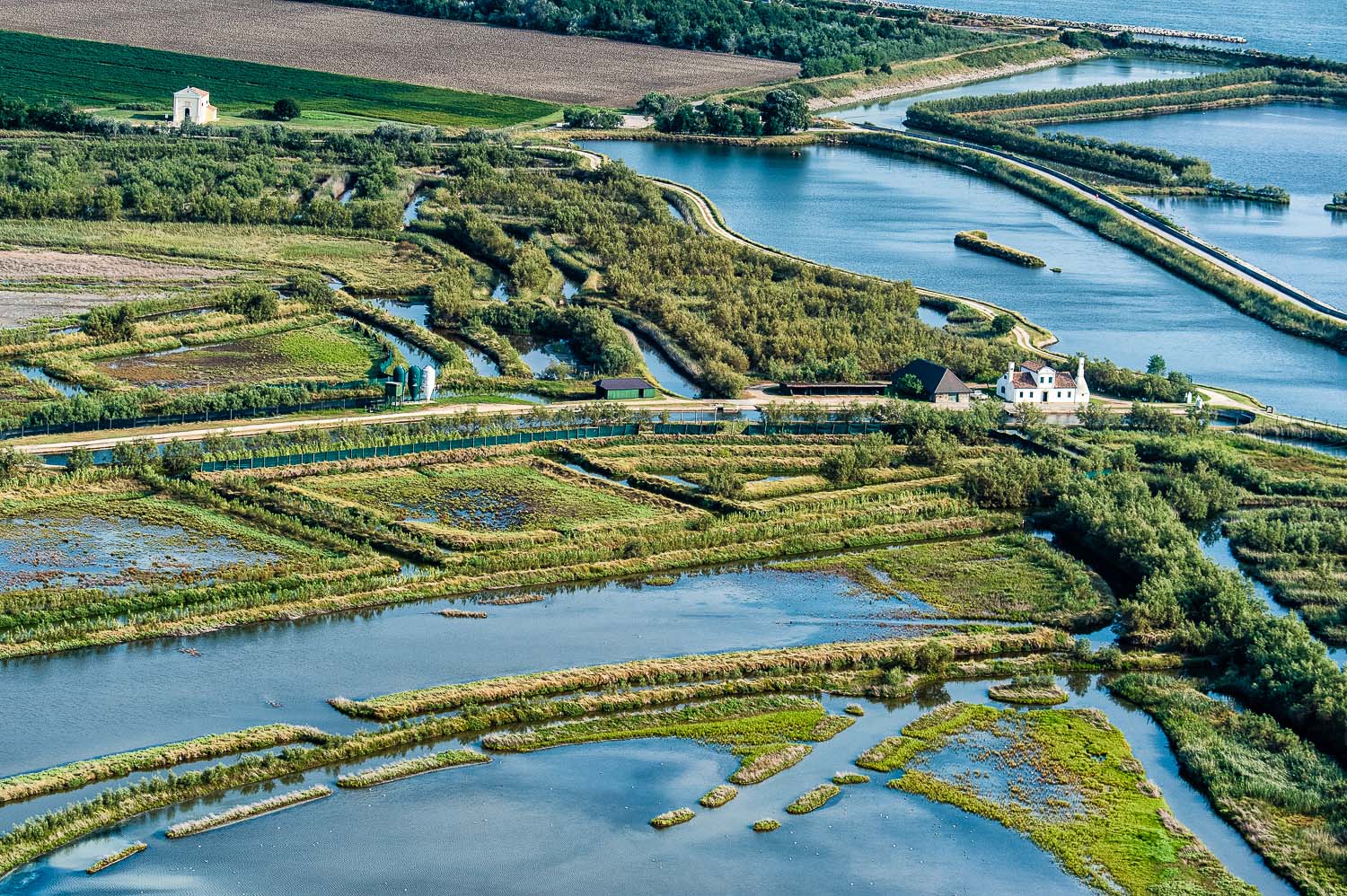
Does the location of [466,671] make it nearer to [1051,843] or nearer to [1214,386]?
[1051,843]

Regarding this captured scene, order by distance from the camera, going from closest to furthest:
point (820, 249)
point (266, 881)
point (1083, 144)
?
point (266, 881)
point (820, 249)
point (1083, 144)

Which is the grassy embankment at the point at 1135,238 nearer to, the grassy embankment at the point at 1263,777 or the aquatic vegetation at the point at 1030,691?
the grassy embankment at the point at 1263,777

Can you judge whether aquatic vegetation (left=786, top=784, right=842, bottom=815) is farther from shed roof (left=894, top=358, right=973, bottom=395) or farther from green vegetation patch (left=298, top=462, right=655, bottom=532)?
shed roof (left=894, top=358, right=973, bottom=395)

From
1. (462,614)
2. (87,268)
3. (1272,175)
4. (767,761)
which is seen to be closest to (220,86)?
(87,268)

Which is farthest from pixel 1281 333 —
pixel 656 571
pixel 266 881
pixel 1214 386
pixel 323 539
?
pixel 266 881

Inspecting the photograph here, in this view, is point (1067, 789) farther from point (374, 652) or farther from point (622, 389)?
point (622, 389)

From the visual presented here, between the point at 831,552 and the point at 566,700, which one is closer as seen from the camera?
the point at 566,700

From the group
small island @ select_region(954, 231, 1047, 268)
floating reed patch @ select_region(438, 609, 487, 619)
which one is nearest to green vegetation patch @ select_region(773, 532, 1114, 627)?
floating reed patch @ select_region(438, 609, 487, 619)
